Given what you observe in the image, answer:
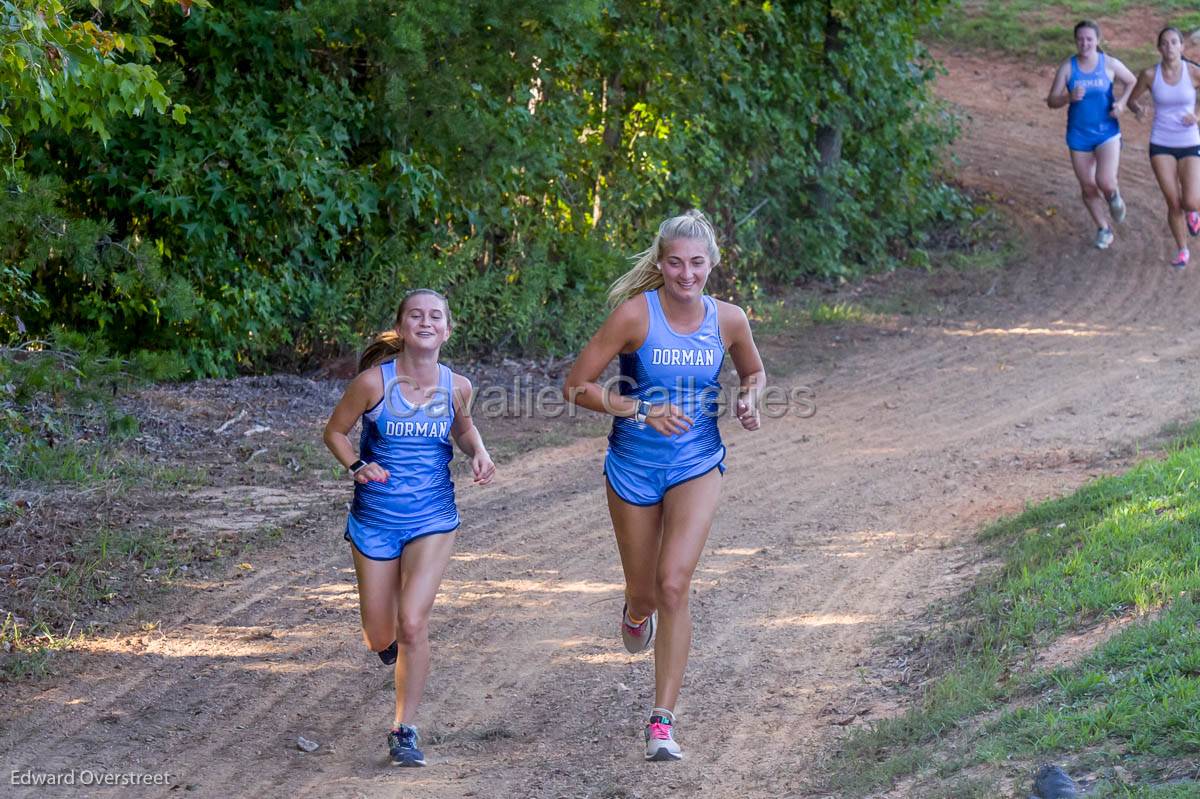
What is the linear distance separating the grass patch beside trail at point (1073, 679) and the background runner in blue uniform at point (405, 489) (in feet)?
5.39

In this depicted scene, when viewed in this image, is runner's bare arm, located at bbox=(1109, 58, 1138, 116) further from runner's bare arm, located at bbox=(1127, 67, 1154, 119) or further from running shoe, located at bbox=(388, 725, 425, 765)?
running shoe, located at bbox=(388, 725, 425, 765)

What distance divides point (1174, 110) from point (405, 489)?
10.6 m

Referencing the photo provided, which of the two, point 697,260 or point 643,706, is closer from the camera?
point 697,260

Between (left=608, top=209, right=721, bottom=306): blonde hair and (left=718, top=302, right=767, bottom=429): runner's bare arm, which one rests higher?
(left=608, top=209, right=721, bottom=306): blonde hair

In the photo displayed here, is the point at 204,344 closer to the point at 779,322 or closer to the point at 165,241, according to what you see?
the point at 165,241

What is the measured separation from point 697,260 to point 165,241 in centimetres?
704

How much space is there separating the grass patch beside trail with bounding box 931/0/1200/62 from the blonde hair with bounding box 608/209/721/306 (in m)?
20.7

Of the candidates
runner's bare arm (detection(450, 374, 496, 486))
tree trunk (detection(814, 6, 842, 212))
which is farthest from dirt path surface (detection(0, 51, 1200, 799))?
tree trunk (detection(814, 6, 842, 212))

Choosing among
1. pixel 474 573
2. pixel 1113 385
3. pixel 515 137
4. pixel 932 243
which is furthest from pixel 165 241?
pixel 932 243

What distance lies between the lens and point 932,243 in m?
18.0

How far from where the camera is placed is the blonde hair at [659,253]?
214 inches

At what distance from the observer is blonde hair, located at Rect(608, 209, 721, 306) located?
543 cm

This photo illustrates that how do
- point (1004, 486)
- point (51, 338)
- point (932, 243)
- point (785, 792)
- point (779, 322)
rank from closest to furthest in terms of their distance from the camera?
1. point (785, 792)
2. point (1004, 486)
3. point (51, 338)
4. point (779, 322)
5. point (932, 243)
